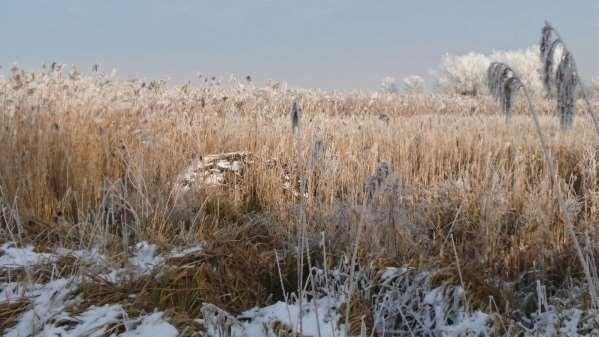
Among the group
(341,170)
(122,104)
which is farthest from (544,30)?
(122,104)

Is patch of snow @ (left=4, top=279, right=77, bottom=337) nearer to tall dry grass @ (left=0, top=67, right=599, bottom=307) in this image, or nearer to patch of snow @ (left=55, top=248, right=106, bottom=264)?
patch of snow @ (left=55, top=248, right=106, bottom=264)

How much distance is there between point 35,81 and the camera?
641cm

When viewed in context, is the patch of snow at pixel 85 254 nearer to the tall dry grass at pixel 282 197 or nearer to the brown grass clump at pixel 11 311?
the tall dry grass at pixel 282 197

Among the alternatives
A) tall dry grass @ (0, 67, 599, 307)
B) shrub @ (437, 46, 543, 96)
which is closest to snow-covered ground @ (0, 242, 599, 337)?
tall dry grass @ (0, 67, 599, 307)

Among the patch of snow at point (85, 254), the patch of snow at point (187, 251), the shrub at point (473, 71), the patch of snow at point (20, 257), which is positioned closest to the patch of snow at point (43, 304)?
the patch of snow at point (85, 254)

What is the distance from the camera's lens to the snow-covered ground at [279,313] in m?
2.16

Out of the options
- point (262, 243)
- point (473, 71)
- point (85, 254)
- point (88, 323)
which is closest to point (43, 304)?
point (88, 323)

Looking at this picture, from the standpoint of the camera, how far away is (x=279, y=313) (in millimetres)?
2309

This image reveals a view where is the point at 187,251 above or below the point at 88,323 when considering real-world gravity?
above

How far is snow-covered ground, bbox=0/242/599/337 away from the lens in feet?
7.07

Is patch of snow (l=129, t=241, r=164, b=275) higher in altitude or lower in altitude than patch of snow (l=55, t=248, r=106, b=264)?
lower

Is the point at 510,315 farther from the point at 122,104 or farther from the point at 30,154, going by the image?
the point at 122,104

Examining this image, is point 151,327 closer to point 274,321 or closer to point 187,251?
point 274,321

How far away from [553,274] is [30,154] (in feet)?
11.8
